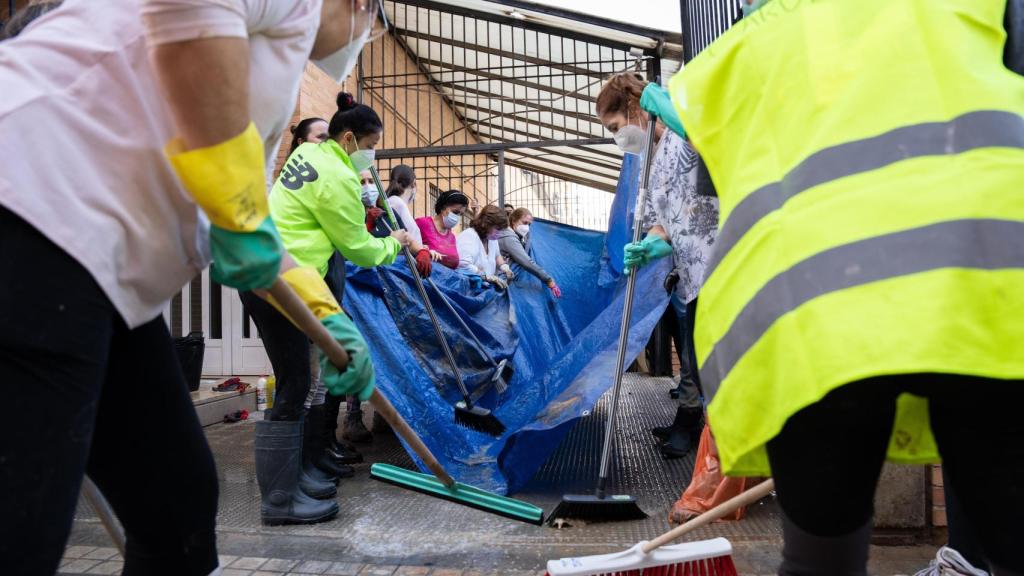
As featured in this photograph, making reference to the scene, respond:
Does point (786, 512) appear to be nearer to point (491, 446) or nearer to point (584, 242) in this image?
point (491, 446)

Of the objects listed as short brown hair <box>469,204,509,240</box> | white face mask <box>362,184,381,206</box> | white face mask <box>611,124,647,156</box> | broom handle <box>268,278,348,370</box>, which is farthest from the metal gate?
broom handle <box>268,278,348,370</box>

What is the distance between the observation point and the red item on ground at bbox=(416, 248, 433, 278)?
393 cm

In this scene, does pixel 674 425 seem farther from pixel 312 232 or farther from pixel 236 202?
pixel 236 202

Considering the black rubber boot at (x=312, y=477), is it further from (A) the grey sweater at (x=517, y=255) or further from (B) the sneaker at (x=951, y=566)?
(B) the sneaker at (x=951, y=566)

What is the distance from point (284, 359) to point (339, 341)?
1.41 m

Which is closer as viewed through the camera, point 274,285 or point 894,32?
point 894,32

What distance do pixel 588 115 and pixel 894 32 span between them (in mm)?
9789

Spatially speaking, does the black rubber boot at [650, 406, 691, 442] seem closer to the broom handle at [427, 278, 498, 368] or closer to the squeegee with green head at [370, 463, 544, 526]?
the broom handle at [427, 278, 498, 368]

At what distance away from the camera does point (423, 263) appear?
12.9 feet

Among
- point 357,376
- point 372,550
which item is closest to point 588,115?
point 372,550

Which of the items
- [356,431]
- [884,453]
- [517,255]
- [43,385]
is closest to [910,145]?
[884,453]

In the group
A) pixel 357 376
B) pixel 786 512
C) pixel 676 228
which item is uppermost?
pixel 676 228

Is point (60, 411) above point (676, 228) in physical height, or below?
below

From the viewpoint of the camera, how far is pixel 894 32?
0.87 metres
